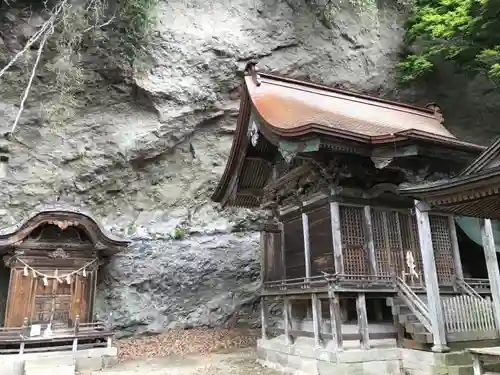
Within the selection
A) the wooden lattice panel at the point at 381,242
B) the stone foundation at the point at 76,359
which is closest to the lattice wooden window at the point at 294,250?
the wooden lattice panel at the point at 381,242

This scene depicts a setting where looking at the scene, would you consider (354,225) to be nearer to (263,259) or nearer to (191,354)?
(263,259)

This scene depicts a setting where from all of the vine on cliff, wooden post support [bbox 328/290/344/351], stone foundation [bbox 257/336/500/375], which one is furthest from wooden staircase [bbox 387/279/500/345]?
the vine on cliff

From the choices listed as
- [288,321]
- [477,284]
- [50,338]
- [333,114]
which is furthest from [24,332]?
[477,284]

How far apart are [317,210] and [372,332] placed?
9.28ft

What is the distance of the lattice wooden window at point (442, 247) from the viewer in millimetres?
8953

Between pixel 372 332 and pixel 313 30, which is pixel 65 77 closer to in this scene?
pixel 313 30

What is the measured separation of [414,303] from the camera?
7.63 m

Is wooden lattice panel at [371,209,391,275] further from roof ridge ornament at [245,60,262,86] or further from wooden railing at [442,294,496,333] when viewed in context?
roof ridge ornament at [245,60,262,86]

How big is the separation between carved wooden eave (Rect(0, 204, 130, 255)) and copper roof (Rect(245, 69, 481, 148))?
6197 millimetres

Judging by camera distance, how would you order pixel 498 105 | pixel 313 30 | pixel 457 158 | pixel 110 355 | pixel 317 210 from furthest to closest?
1. pixel 313 30
2. pixel 498 105
3. pixel 110 355
4. pixel 317 210
5. pixel 457 158

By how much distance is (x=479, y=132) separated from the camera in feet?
55.0

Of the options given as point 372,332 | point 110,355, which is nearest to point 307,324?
point 372,332

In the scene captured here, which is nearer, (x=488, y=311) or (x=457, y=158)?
(x=488, y=311)

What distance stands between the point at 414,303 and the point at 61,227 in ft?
30.8
